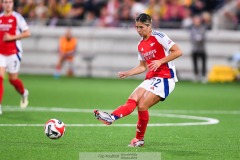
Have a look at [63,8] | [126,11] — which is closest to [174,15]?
[126,11]

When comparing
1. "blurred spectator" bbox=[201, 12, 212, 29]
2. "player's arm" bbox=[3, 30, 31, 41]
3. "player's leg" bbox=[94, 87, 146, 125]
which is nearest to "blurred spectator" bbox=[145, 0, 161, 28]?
"blurred spectator" bbox=[201, 12, 212, 29]

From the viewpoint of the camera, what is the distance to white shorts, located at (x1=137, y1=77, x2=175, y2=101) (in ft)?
37.4

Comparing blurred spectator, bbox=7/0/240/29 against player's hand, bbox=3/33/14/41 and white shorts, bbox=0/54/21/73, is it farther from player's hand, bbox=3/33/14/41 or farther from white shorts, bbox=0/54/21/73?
player's hand, bbox=3/33/14/41

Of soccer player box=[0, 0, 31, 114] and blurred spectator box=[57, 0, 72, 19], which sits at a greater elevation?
soccer player box=[0, 0, 31, 114]

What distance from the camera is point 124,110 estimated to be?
11.0 meters

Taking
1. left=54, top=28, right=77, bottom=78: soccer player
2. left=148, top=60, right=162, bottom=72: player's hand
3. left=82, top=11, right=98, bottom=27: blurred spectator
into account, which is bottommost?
left=54, top=28, right=77, bottom=78: soccer player

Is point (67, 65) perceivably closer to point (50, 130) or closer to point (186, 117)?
point (186, 117)

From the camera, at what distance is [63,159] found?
31.5ft

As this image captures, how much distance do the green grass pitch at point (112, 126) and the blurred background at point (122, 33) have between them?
167 inches

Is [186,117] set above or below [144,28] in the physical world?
below

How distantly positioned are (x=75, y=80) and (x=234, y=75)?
6346 mm

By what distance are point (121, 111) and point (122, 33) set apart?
2160cm

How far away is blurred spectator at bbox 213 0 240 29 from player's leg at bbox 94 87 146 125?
19661mm

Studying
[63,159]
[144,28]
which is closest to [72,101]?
[144,28]
